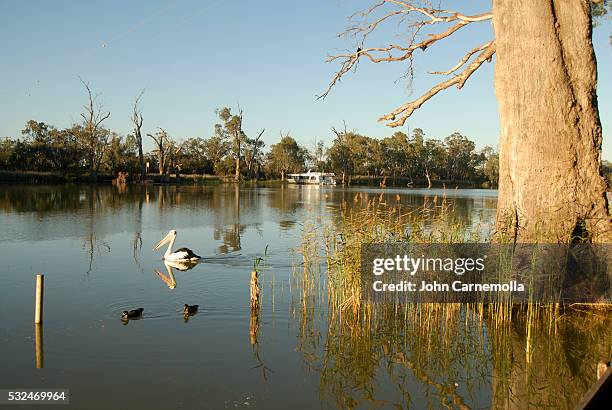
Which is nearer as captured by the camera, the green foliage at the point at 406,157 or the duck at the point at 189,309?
the duck at the point at 189,309

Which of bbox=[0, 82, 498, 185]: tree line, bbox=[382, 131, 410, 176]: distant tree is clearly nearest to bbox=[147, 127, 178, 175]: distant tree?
bbox=[0, 82, 498, 185]: tree line

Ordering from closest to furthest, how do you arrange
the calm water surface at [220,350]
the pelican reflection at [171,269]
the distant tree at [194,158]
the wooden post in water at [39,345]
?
the calm water surface at [220,350], the wooden post in water at [39,345], the pelican reflection at [171,269], the distant tree at [194,158]

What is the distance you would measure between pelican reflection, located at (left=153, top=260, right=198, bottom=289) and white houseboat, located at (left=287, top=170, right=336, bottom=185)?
2949 inches

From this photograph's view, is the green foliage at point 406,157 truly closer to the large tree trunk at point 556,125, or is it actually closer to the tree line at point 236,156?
the tree line at point 236,156

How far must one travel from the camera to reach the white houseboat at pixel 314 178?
290 ft

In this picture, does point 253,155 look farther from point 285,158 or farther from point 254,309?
point 254,309

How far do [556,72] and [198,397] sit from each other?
6.45 meters

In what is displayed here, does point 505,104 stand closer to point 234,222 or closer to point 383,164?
point 234,222

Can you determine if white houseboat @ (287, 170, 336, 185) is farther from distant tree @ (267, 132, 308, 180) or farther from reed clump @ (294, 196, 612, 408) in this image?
reed clump @ (294, 196, 612, 408)

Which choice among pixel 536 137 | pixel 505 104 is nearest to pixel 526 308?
pixel 536 137

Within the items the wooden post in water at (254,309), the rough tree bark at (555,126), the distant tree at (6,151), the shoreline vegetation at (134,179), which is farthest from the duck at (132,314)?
the distant tree at (6,151)

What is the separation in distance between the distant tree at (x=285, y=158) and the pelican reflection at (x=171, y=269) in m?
81.3

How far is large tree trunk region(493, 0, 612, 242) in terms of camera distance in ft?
26.0

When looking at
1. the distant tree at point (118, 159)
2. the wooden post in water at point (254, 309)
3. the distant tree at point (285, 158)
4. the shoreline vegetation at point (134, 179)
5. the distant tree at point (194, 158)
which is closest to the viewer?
the wooden post in water at point (254, 309)
